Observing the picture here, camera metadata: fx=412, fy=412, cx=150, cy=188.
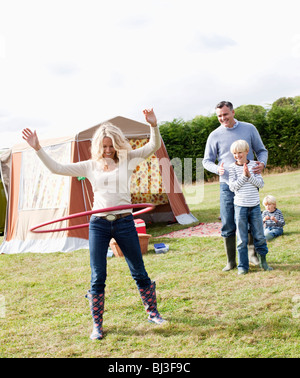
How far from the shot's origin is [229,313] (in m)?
3.47

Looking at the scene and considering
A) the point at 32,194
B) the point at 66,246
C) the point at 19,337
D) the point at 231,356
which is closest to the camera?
the point at 231,356

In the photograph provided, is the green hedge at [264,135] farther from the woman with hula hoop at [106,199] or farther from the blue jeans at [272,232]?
the woman with hula hoop at [106,199]

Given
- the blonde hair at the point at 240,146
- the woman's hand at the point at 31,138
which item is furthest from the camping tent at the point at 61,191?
the woman's hand at the point at 31,138

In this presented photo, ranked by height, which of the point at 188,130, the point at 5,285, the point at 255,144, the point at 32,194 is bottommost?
the point at 5,285

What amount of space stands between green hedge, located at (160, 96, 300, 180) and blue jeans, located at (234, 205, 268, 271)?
13.2m

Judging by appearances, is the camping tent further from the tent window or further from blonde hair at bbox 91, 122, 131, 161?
blonde hair at bbox 91, 122, 131, 161

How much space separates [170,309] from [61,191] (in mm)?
4468

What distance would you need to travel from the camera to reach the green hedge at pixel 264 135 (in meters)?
17.5

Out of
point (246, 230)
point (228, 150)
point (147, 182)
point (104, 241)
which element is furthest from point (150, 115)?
point (147, 182)

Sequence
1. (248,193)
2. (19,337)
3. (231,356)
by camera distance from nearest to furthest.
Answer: (231,356), (19,337), (248,193)

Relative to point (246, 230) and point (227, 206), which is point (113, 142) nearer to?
point (227, 206)
